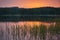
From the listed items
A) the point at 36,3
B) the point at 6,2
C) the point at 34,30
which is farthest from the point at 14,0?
the point at 34,30

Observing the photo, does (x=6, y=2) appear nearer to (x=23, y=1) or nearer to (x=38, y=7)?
(x=23, y=1)

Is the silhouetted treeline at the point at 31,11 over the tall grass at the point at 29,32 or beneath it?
over

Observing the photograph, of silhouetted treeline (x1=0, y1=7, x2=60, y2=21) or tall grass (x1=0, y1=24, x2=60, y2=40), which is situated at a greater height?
silhouetted treeline (x1=0, y1=7, x2=60, y2=21)

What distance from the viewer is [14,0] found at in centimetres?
A: 76

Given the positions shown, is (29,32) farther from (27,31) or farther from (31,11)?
(31,11)

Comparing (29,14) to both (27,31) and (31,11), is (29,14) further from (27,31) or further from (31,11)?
(27,31)

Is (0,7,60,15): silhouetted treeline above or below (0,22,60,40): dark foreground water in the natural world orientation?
above

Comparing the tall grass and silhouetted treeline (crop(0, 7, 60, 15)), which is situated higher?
silhouetted treeline (crop(0, 7, 60, 15))

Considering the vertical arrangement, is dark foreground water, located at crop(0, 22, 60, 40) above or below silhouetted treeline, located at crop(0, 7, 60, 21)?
below

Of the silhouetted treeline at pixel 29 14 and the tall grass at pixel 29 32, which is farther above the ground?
the silhouetted treeline at pixel 29 14

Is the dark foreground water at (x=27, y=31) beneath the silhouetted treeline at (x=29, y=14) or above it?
beneath

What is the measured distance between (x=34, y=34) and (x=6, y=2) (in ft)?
1.03

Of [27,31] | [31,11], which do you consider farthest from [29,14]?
[27,31]

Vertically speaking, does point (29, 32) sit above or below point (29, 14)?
below
